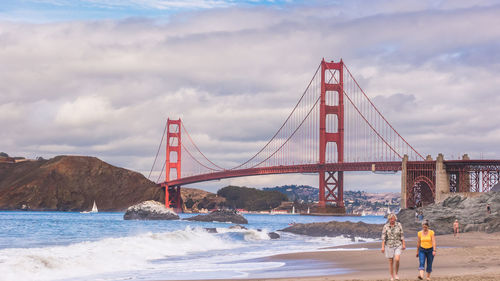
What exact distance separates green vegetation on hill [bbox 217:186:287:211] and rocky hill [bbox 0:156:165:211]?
1471 inches

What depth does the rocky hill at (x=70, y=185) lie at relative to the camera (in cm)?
15275

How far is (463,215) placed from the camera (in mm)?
42781

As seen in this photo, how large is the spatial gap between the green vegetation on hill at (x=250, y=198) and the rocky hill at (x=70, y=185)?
37361 mm

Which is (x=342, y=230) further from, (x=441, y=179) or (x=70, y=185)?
(x=70, y=185)

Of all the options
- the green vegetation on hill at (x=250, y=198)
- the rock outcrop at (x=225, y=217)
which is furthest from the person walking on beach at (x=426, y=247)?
the green vegetation on hill at (x=250, y=198)

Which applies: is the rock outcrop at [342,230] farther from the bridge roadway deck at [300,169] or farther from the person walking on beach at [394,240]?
the person walking on beach at [394,240]

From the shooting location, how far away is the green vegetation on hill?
617 ft

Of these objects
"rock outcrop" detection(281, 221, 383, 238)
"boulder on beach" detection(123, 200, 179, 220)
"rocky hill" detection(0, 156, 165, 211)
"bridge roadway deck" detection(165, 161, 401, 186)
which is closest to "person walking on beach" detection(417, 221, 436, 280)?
"rock outcrop" detection(281, 221, 383, 238)

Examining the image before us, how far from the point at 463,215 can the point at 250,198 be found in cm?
14989

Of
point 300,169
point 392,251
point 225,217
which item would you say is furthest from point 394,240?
point 300,169

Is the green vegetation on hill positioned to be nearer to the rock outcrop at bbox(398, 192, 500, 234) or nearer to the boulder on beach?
the boulder on beach

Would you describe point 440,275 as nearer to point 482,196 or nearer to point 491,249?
point 491,249

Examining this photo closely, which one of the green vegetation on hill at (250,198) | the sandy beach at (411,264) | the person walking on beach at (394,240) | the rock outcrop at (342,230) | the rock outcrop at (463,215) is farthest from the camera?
the green vegetation on hill at (250,198)

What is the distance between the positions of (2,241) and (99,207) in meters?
124
